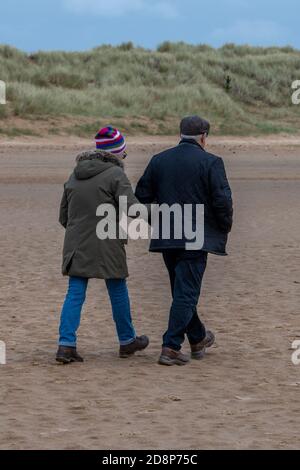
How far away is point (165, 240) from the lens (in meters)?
6.59

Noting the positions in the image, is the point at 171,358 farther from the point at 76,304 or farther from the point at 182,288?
the point at 76,304

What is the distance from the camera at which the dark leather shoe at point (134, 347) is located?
22.7 ft

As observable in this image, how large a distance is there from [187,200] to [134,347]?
102 centimetres

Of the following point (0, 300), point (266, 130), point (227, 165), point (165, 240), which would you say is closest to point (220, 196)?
point (165, 240)

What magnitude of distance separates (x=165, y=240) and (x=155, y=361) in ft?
2.68

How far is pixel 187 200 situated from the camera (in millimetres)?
6555

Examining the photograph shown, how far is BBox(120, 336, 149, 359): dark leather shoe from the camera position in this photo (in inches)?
273

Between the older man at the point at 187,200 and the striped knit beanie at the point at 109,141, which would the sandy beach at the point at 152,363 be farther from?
the striped knit beanie at the point at 109,141

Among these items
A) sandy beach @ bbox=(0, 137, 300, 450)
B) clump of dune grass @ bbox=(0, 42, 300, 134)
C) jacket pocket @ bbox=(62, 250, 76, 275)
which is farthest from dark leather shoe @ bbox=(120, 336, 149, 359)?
clump of dune grass @ bbox=(0, 42, 300, 134)

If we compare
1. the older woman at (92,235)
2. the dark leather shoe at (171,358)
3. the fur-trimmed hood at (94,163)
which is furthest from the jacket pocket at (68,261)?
the dark leather shoe at (171,358)

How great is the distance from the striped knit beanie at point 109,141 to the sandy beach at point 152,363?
129 centimetres

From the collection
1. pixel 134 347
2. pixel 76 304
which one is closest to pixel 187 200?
pixel 76 304

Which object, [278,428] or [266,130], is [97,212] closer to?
[278,428]

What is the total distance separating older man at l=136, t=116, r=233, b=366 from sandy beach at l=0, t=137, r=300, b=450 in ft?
1.18
